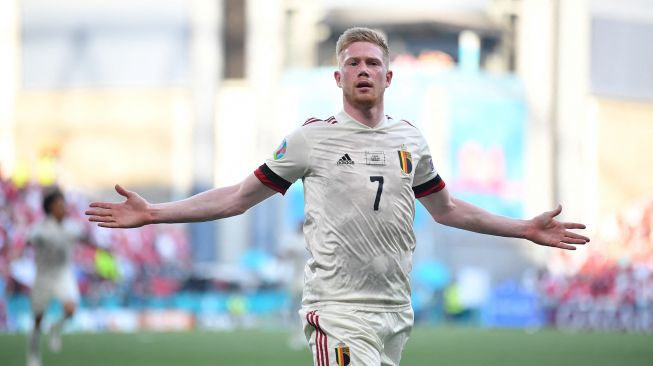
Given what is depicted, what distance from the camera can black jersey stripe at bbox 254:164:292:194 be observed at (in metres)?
6.53

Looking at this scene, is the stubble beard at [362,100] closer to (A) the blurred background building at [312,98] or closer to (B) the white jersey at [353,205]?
(B) the white jersey at [353,205]

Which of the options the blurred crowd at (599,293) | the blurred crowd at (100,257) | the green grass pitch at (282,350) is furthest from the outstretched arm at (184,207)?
the blurred crowd at (599,293)

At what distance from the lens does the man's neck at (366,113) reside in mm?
6477

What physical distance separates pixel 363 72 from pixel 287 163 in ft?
1.97

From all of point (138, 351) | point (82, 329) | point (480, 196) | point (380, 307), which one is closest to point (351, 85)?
point (380, 307)

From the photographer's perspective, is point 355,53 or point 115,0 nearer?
→ point 355,53

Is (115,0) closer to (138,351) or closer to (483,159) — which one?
(483,159)

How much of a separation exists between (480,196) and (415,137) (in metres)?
36.7

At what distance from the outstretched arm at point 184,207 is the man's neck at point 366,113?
0.57 metres

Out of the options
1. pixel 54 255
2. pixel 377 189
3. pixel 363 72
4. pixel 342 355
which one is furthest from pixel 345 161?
pixel 54 255

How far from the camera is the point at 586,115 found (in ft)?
152

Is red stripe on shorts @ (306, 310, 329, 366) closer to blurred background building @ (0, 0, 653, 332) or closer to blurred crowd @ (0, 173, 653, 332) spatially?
blurred crowd @ (0, 173, 653, 332)

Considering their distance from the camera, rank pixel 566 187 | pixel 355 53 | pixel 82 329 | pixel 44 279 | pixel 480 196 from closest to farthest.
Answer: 1. pixel 355 53
2. pixel 44 279
3. pixel 82 329
4. pixel 480 196
5. pixel 566 187

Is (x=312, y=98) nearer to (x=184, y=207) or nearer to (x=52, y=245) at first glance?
(x=52, y=245)
